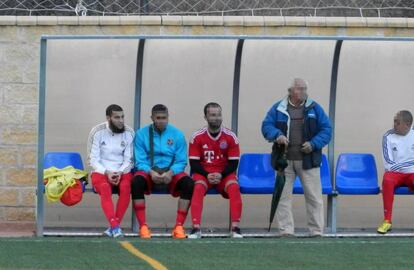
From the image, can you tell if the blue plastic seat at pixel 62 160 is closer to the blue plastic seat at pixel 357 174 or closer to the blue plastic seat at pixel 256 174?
the blue plastic seat at pixel 256 174

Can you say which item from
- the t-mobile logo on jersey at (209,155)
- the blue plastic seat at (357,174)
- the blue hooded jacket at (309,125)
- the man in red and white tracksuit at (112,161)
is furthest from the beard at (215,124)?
the blue plastic seat at (357,174)

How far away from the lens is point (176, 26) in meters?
12.9

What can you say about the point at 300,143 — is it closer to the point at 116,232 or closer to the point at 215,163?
the point at 215,163

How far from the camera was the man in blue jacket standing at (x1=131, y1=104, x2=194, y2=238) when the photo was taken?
38.0 feet

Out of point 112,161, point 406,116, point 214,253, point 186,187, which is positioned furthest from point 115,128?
point 406,116

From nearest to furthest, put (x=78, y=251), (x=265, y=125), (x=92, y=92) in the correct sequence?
(x=78, y=251) → (x=265, y=125) → (x=92, y=92)

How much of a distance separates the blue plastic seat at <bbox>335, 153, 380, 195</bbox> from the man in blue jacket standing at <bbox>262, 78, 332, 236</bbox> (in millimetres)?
588

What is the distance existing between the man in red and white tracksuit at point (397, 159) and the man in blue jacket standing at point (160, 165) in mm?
2234

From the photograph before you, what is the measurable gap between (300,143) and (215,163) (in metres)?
0.98

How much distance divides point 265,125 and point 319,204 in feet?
3.48

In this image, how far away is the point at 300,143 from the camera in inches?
462

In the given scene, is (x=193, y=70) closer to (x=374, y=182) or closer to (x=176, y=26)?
(x=176, y=26)

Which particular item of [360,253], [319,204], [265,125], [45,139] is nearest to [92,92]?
[45,139]

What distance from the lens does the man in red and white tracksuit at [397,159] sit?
1200 centimetres
